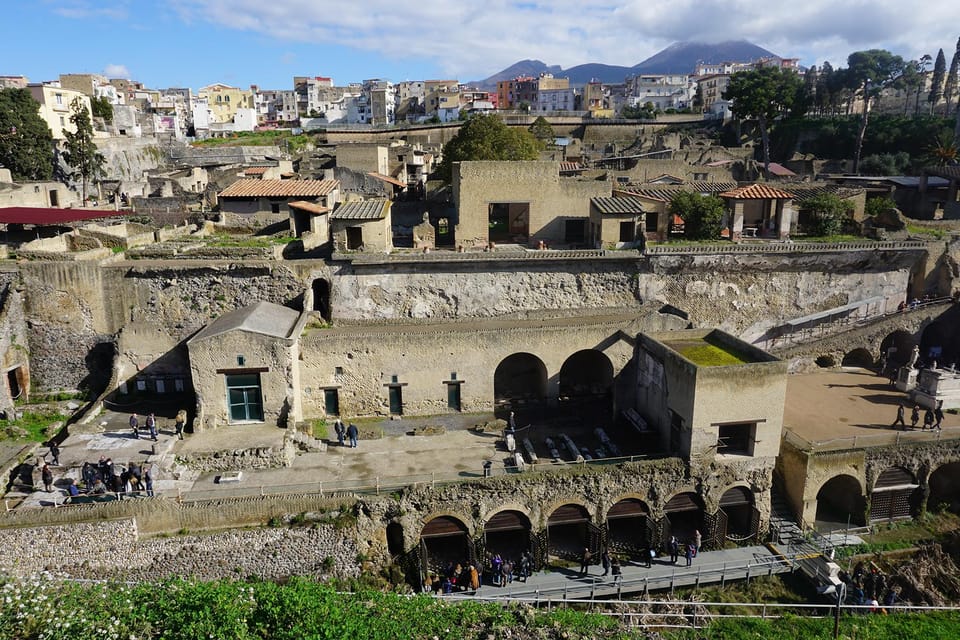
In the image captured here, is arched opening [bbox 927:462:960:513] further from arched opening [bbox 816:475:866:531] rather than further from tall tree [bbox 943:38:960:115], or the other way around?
tall tree [bbox 943:38:960:115]

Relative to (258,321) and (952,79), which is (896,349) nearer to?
(258,321)

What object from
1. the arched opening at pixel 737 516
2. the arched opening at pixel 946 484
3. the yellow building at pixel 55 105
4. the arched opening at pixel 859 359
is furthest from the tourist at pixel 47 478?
the yellow building at pixel 55 105

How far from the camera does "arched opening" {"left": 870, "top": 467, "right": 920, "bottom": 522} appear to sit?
22234 millimetres

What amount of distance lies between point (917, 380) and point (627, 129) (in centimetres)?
5583

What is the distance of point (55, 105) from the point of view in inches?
2135

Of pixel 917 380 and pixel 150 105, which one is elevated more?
pixel 150 105

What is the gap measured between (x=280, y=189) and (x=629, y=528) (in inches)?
914

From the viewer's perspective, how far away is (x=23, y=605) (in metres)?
13.7

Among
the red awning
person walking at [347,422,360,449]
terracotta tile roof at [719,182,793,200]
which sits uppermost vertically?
terracotta tile roof at [719,182,793,200]

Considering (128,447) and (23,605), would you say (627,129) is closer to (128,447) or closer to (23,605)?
(128,447)

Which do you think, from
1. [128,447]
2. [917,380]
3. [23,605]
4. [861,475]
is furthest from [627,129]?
[23,605]

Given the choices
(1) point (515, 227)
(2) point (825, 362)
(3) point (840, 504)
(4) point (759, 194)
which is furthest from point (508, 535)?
(4) point (759, 194)

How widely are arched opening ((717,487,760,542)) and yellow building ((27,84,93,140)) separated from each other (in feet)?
179

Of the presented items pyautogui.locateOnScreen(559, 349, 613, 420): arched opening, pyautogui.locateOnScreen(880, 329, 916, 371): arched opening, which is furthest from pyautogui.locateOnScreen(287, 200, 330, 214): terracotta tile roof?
pyautogui.locateOnScreen(880, 329, 916, 371): arched opening
